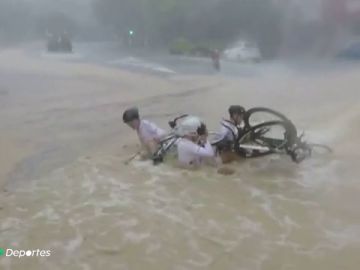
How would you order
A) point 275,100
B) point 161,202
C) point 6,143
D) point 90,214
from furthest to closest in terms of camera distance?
point 275,100 < point 6,143 < point 161,202 < point 90,214

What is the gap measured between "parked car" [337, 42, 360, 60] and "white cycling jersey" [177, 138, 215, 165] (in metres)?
11.8

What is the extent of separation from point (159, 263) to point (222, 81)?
16.0m

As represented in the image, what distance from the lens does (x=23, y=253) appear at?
17.9ft

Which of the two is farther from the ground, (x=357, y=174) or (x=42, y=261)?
(x=357, y=174)

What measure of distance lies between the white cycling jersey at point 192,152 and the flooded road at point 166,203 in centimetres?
21

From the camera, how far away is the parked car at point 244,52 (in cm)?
2744

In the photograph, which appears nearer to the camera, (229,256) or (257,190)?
(229,256)

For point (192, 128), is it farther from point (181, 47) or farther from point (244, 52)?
point (181, 47)

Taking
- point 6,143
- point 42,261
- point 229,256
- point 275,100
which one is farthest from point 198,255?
point 275,100

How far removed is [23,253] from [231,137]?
3517 millimetres

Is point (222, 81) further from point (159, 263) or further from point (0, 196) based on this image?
point (159, 263)

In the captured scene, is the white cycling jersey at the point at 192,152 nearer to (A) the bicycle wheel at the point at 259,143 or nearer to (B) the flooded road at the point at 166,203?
(B) the flooded road at the point at 166,203

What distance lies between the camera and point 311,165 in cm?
827

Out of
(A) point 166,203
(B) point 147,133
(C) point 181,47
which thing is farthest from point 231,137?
(C) point 181,47
